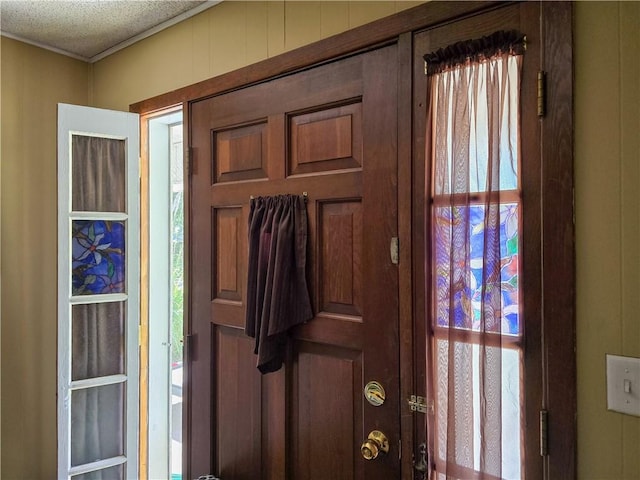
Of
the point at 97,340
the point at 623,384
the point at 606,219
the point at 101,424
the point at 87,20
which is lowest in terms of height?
the point at 101,424

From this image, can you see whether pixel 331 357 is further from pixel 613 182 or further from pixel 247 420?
pixel 613 182

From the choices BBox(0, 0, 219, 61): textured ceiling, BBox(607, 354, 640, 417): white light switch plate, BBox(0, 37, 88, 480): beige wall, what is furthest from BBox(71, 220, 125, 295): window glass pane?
BBox(607, 354, 640, 417): white light switch plate

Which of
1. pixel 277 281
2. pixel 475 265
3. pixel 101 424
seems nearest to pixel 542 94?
pixel 475 265

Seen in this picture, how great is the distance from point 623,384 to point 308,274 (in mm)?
860

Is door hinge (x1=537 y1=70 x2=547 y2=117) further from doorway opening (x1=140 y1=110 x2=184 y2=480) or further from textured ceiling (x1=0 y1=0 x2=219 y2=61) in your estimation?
doorway opening (x1=140 y1=110 x2=184 y2=480)

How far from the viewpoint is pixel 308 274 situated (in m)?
1.37

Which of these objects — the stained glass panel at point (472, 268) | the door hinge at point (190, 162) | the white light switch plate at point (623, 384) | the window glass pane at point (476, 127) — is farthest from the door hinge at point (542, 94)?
the door hinge at point (190, 162)

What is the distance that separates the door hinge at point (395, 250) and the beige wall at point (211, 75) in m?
0.43

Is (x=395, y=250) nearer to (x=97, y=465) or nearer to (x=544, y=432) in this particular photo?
(x=544, y=432)

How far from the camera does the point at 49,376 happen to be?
214cm

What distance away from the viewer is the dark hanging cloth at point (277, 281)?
4.46 feet

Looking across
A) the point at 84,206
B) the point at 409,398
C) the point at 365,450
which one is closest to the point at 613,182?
the point at 409,398

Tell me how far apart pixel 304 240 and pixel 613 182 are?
84 centimetres

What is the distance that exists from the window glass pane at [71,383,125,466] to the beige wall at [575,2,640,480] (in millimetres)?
1884
